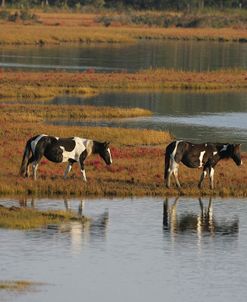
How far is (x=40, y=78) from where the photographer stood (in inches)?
2477

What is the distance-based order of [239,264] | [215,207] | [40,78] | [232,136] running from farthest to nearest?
[40,78]
[232,136]
[215,207]
[239,264]

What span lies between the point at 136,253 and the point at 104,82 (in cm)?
4033

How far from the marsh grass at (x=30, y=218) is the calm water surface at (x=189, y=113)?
14.8 meters

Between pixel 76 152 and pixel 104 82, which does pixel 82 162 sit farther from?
pixel 104 82

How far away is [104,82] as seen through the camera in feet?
207

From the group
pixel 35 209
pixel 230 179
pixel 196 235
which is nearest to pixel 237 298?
pixel 196 235

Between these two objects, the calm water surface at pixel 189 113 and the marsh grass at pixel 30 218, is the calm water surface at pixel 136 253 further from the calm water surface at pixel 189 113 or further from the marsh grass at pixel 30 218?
the calm water surface at pixel 189 113

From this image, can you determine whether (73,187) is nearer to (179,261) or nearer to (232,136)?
(179,261)

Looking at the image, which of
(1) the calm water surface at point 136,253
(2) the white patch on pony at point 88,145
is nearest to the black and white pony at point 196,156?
(1) the calm water surface at point 136,253

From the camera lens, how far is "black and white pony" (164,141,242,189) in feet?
96.8

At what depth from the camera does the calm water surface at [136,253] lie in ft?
66.7

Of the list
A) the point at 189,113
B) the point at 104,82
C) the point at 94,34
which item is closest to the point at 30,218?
the point at 189,113

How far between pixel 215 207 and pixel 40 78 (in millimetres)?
35818

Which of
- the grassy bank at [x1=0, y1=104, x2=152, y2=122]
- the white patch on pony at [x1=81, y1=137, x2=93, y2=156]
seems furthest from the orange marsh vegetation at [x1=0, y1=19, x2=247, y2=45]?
the white patch on pony at [x1=81, y1=137, x2=93, y2=156]
